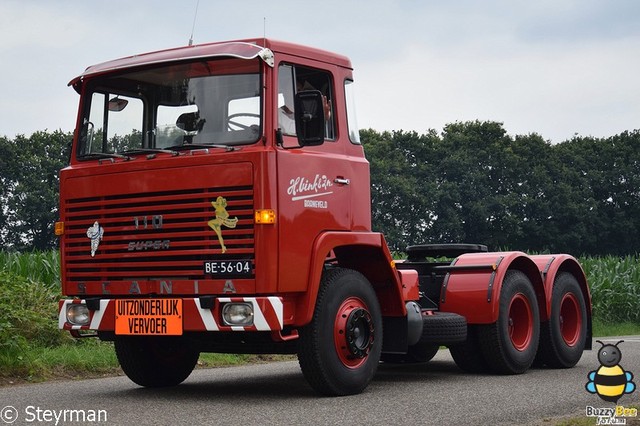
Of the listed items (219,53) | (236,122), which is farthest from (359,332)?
(219,53)

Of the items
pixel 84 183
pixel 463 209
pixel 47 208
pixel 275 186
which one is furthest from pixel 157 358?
pixel 463 209

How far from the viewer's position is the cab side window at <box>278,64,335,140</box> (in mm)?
8703

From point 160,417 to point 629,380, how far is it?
3461mm

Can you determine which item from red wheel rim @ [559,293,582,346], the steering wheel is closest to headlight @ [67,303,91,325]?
the steering wheel

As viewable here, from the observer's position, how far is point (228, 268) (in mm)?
8367

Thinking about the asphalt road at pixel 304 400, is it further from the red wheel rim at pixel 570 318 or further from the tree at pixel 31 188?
the tree at pixel 31 188

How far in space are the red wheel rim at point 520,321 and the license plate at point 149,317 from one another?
14.1 feet

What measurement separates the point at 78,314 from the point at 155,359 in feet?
3.90

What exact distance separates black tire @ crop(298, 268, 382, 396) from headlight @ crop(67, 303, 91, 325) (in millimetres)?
1924

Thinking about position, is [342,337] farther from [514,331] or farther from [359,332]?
[514,331]

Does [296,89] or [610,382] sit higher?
[296,89]

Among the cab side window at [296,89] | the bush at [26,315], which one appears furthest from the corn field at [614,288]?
the cab side window at [296,89]

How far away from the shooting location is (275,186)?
831 centimetres

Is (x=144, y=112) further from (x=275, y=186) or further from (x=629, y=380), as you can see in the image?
(x=629, y=380)
